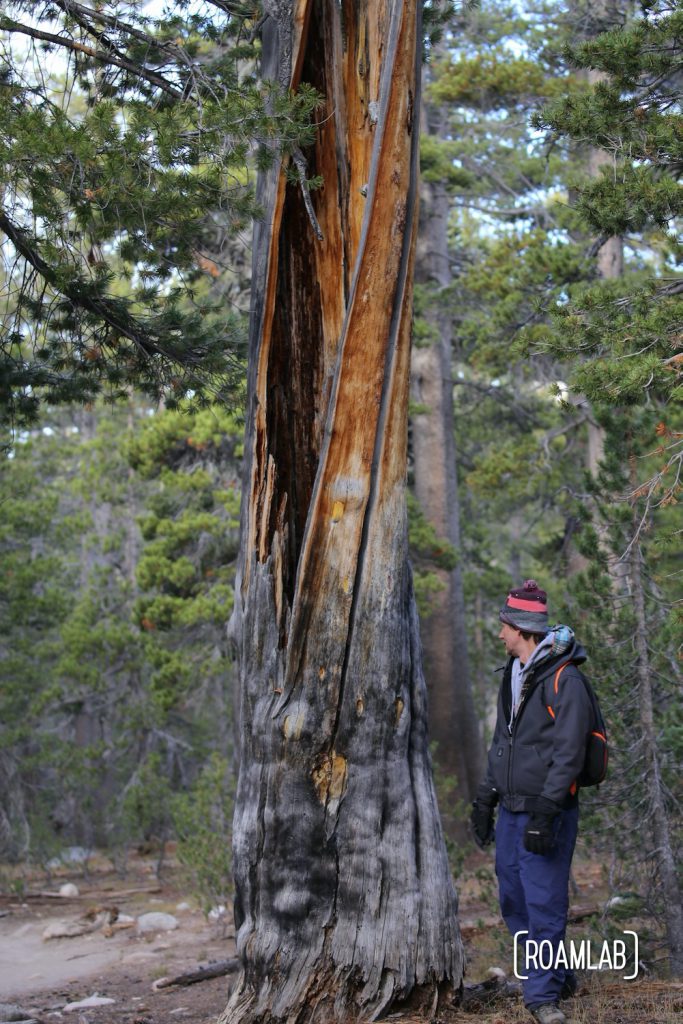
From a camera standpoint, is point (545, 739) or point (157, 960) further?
point (157, 960)

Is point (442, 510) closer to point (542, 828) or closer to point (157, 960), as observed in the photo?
point (157, 960)

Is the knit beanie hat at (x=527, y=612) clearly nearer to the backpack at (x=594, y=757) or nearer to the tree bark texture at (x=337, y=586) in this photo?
the backpack at (x=594, y=757)

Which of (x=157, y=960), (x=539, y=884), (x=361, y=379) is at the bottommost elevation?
(x=157, y=960)

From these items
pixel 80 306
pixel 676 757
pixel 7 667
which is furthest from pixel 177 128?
pixel 7 667

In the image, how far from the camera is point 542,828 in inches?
186

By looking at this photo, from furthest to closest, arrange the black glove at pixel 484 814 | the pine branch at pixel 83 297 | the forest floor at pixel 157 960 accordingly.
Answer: the pine branch at pixel 83 297 < the black glove at pixel 484 814 < the forest floor at pixel 157 960

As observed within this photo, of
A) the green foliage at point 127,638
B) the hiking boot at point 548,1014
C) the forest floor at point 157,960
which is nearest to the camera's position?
the hiking boot at point 548,1014

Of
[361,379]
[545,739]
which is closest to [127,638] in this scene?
[361,379]

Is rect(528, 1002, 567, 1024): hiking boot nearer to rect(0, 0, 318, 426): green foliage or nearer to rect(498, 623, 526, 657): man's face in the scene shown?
rect(498, 623, 526, 657): man's face

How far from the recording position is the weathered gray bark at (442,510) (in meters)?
16.2

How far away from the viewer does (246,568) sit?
5266 millimetres

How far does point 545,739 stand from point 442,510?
1213 cm

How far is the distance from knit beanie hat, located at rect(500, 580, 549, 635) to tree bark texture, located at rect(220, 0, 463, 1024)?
19.5 inches

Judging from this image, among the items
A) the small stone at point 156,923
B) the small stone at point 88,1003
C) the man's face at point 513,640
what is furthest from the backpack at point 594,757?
the small stone at point 156,923
